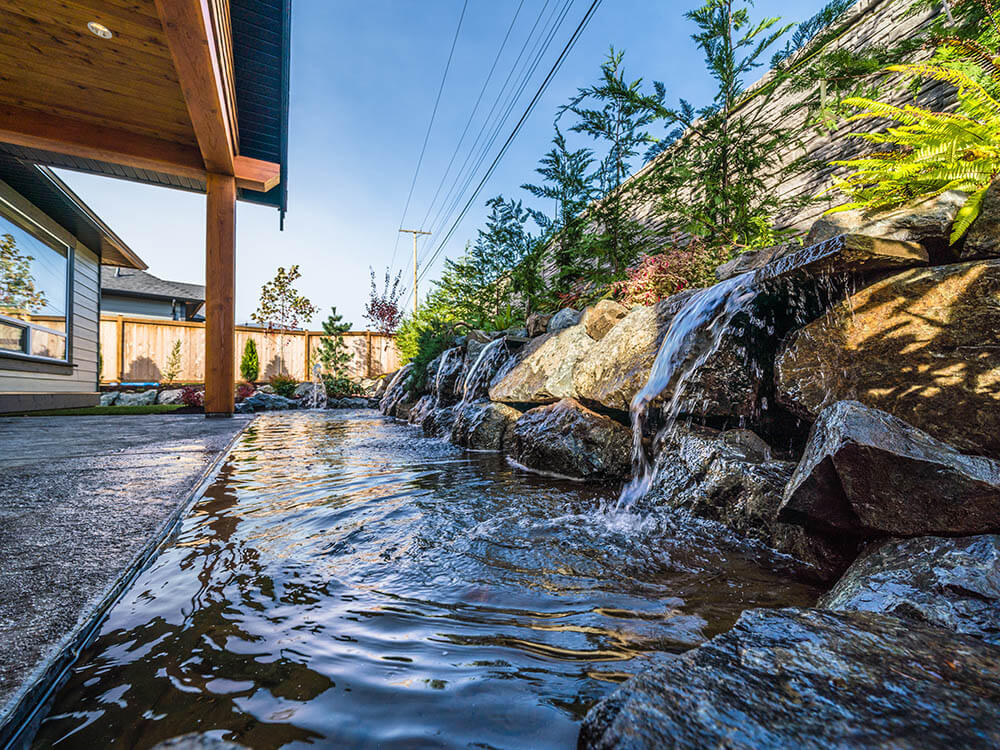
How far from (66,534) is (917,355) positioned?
10.6 ft

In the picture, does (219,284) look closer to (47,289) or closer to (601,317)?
(47,289)

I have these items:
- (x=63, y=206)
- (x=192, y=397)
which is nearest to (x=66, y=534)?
(x=63, y=206)

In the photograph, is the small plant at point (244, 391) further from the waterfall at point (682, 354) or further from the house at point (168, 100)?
the waterfall at point (682, 354)

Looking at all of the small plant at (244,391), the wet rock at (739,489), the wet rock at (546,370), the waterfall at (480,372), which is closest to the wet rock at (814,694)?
the wet rock at (739,489)

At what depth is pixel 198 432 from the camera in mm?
3982

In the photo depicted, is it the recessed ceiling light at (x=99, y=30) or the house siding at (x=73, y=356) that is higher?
the recessed ceiling light at (x=99, y=30)

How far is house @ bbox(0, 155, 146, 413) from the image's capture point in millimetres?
5652

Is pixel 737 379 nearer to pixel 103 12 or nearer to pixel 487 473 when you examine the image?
pixel 487 473

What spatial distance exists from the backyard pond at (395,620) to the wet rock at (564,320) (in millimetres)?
2707

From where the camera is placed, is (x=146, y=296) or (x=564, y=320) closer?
(x=564, y=320)

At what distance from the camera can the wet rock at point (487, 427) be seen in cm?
441

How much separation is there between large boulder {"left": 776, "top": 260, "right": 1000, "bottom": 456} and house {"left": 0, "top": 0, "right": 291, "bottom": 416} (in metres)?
4.46

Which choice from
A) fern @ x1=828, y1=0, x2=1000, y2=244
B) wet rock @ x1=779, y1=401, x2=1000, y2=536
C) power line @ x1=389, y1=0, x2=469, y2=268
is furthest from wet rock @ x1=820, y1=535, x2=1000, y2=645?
power line @ x1=389, y1=0, x2=469, y2=268

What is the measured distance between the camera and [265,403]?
33.9 feet
